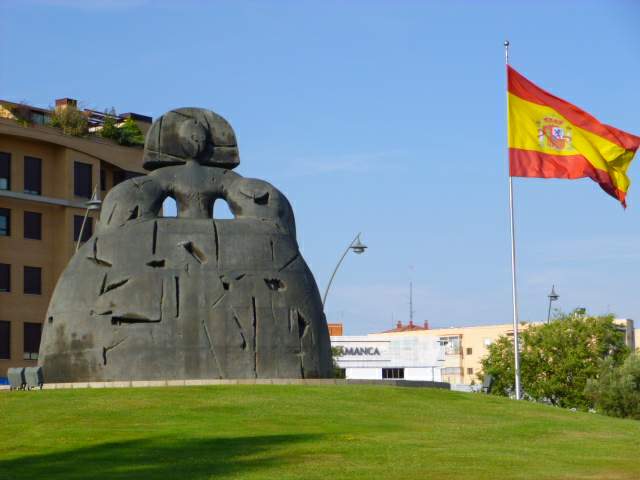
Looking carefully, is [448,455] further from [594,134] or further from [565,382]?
[565,382]

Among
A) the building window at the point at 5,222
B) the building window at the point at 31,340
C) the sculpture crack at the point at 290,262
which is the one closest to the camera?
the sculpture crack at the point at 290,262

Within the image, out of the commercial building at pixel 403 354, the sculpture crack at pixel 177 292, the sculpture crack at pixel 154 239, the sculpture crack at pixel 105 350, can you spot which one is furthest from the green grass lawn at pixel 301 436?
the commercial building at pixel 403 354

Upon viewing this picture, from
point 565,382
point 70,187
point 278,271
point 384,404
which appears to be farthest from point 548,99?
point 70,187

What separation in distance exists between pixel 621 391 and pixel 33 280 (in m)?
32.3

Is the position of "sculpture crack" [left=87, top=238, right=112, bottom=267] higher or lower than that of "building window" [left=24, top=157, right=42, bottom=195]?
lower

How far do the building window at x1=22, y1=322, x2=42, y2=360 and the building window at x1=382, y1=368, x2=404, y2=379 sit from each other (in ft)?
153

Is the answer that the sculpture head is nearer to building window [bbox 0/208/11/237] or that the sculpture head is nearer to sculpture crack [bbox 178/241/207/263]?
sculpture crack [bbox 178/241/207/263]

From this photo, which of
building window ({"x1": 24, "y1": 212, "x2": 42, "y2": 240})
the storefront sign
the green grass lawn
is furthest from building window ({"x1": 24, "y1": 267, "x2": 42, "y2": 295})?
the storefront sign

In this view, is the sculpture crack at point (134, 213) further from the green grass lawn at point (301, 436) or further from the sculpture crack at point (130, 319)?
the green grass lawn at point (301, 436)

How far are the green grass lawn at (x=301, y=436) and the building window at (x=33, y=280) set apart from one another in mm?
44674

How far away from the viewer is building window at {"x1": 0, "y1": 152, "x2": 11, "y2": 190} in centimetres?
7262

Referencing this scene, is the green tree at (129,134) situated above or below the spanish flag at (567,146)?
above

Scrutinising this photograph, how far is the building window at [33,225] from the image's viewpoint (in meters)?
74.4

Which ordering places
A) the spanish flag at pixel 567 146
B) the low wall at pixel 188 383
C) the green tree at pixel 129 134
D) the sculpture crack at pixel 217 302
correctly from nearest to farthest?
the low wall at pixel 188 383, the sculpture crack at pixel 217 302, the spanish flag at pixel 567 146, the green tree at pixel 129 134
